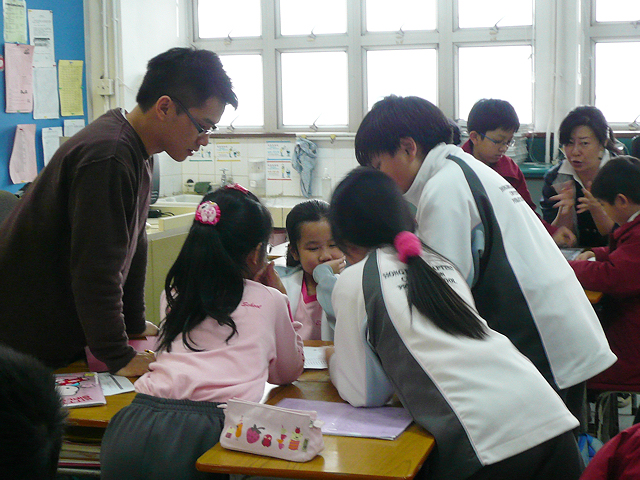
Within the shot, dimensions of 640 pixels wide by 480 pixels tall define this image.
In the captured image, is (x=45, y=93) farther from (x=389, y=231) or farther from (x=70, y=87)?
(x=389, y=231)

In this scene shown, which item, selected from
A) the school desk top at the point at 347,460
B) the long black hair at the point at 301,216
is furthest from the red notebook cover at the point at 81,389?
the long black hair at the point at 301,216

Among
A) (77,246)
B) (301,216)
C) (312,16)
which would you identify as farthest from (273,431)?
(312,16)

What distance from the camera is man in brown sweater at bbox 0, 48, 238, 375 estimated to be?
158 cm

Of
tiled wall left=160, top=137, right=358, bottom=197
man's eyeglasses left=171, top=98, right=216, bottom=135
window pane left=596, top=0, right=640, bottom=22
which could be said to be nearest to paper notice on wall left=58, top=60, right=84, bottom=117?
tiled wall left=160, top=137, right=358, bottom=197

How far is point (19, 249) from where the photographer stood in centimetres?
165

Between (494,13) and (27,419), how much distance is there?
505 centimetres

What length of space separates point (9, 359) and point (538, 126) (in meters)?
4.77

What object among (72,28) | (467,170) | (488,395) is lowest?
(488,395)

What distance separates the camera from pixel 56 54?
4.21 meters

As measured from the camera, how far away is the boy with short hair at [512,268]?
5.23 feet

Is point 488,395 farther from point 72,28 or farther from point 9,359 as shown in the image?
point 72,28

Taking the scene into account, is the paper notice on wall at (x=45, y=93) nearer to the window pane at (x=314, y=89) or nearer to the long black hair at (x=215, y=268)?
the window pane at (x=314, y=89)

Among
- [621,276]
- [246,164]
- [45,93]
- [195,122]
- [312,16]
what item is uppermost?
[312,16]

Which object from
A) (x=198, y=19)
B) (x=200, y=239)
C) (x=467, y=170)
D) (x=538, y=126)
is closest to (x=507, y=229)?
(x=467, y=170)
